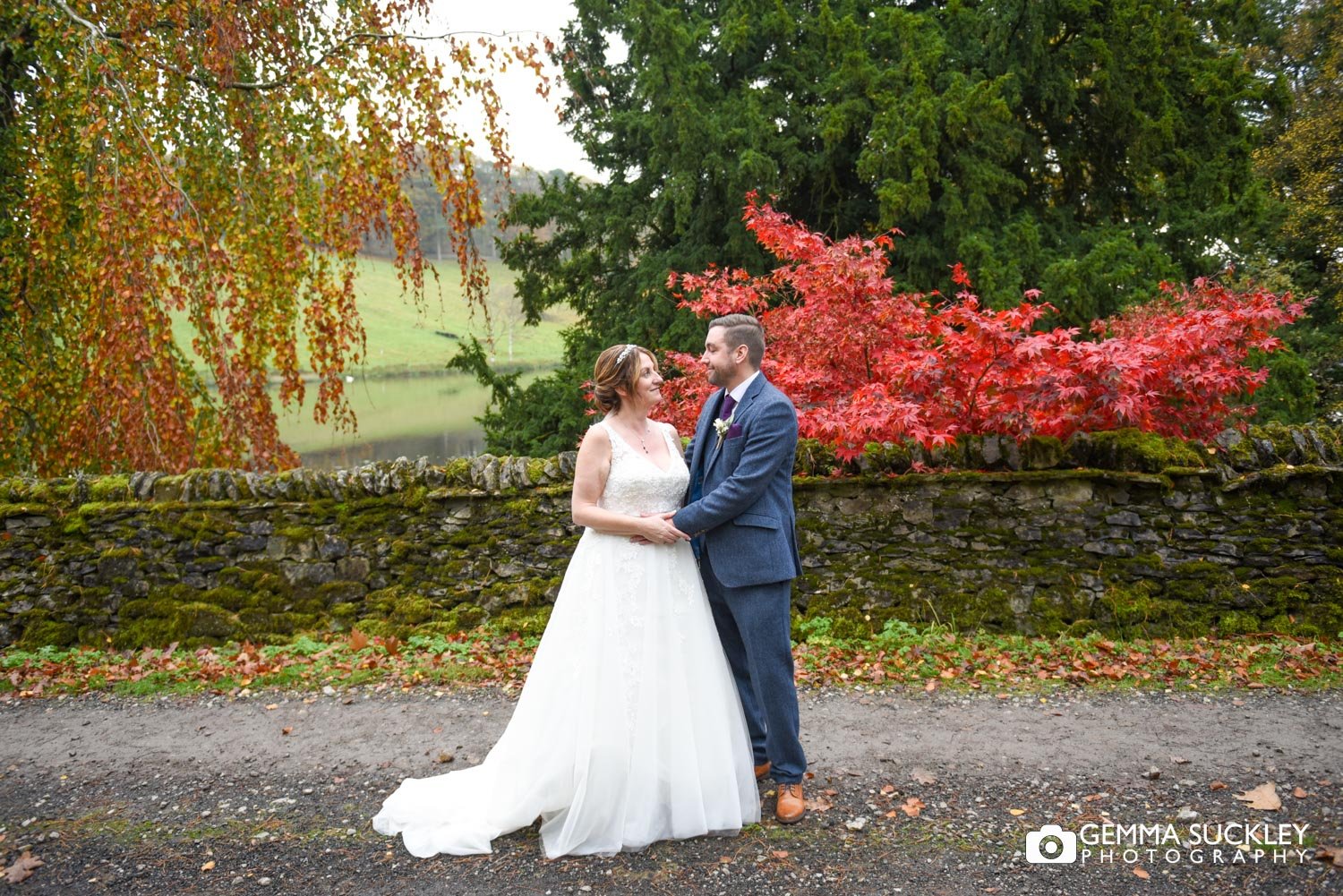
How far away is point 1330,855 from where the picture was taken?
302cm

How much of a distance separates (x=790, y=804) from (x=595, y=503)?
142cm

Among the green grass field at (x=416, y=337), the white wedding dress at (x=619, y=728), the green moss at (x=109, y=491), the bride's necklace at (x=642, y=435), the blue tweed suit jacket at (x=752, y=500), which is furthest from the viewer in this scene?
A: the green grass field at (x=416, y=337)

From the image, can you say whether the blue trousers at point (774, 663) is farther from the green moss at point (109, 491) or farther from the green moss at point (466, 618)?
the green moss at point (109, 491)

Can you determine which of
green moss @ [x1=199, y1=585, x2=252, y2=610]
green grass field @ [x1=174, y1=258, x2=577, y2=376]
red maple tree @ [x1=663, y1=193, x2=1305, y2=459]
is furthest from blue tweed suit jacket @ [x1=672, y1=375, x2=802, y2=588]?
green grass field @ [x1=174, y1=258, x2=577, y2=376]

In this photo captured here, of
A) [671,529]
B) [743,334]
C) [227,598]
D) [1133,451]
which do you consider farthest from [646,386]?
[227,598]

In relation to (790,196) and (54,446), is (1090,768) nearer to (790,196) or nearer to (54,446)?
(54,446)

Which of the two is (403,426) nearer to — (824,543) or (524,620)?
(524,620)

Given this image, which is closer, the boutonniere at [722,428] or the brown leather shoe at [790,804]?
the brown leather shoe at [790,804]

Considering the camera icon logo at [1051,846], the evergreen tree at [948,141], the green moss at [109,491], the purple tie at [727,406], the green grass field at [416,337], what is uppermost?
the green grass field at [416,337]

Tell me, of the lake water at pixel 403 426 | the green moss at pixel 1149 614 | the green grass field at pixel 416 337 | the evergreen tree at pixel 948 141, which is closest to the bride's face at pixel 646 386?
the green moss at pixel 1149 614

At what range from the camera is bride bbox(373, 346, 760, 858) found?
335 cm

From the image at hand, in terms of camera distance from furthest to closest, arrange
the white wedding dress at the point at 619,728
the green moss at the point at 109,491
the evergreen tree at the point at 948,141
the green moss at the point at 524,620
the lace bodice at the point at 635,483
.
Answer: the evergreen tree at the point at 948,141
the green moss at the point at 109,491
the green moss at the point at 524,620
the lace bodice at the point at 635,483
the white wedding dress at the point at 619,728

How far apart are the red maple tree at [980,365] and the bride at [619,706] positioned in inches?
93.3

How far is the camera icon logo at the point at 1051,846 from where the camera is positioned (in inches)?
124
